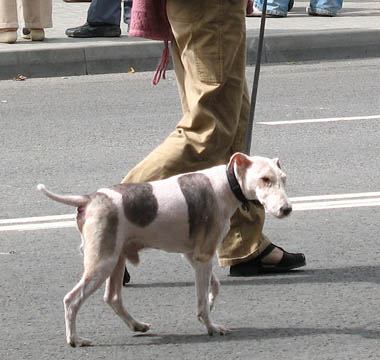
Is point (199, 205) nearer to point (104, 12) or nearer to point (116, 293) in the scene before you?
point (116, 293)

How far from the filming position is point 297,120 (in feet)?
28.9

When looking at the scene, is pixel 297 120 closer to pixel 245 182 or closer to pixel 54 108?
pixel 54 108

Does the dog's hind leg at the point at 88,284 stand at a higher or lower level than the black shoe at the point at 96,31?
higher

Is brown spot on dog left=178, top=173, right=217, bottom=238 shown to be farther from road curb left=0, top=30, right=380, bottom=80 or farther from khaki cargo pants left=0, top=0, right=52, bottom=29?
khaki cargo pants left=0, top=0, right=52, bottom=29

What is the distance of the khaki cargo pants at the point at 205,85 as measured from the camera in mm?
5141

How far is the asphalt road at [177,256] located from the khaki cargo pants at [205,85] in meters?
0.55

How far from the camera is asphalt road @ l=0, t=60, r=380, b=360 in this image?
15.2 feet

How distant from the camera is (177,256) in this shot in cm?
570

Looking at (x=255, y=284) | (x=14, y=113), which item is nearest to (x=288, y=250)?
(x=255, y=284)

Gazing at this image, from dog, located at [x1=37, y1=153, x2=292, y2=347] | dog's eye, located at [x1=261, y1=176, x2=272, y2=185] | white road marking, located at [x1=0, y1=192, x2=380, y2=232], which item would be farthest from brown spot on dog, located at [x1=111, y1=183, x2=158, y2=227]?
white road marking, located at [x1=0, y1=192, x2=380, y2=232]

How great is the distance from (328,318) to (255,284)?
54 centimetres

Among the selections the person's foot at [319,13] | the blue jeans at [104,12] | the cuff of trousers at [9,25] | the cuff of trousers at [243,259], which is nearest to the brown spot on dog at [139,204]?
the cuff of trousers at [243,259]

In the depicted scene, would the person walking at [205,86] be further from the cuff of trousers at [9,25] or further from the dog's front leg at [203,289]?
the cuff of trousers at [9,25]

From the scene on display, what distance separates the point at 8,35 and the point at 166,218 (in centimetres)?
734
